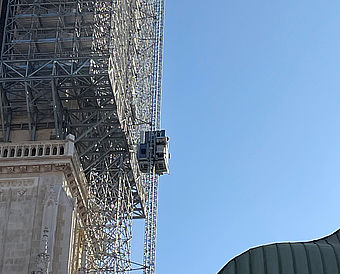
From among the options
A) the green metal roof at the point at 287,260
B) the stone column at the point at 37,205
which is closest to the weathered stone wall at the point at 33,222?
the stone column at the point at 37,205

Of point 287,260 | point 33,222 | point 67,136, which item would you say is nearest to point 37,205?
point 33,222

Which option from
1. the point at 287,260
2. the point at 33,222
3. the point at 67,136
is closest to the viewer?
the point at 287,260

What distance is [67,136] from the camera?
156 feet

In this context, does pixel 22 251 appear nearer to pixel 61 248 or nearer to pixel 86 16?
pixel 61 248

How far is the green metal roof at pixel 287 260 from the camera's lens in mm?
33500

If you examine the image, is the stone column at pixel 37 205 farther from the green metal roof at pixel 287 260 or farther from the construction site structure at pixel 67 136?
the green metal roof at pixel 287 260

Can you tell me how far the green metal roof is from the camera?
110 feet

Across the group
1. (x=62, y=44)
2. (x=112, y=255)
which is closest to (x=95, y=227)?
(x=112, y=255)

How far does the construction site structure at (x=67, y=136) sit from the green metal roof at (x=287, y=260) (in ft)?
42.5

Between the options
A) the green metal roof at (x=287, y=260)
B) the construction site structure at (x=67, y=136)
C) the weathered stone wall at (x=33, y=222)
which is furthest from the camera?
the construction site structure at (x=67, y=136)

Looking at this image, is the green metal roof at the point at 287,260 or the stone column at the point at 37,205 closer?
the green metal roof at the point at 287,260

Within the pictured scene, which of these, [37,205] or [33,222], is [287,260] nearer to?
[33,222]

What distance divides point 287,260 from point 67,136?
1769cm

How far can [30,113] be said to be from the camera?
160 ft
